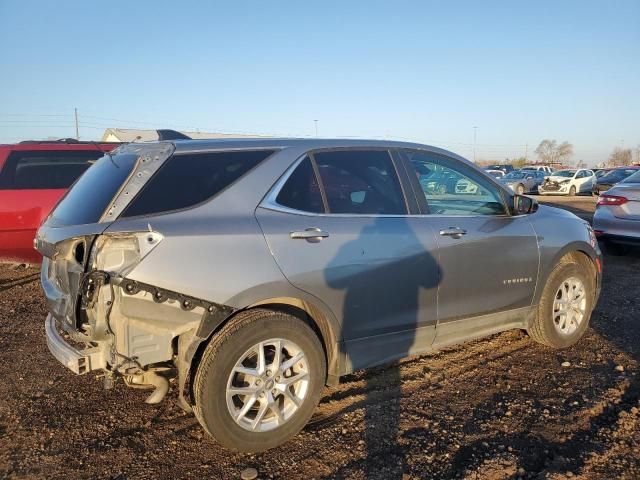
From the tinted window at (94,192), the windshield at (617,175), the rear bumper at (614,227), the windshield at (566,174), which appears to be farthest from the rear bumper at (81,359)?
the windshield at (617,175)

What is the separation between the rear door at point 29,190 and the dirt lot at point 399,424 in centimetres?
197

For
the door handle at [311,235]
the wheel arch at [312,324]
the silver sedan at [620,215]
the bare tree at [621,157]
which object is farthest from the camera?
the bare tree at [621,157]

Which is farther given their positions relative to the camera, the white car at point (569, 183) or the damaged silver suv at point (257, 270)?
the white car at point (569, 183)

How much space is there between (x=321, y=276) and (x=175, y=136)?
184 cm

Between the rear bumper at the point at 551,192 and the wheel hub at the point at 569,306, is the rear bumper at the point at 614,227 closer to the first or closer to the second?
the wheel hub at the point at 569,306

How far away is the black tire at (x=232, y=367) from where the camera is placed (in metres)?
2.79

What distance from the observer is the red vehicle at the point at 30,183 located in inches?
245

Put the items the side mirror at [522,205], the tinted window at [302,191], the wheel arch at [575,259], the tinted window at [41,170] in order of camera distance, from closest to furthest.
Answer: the tinted window at [302,191]
the side mirror at [522,205]
the wheel arch at [575,259]
the tinted window at [41,170]

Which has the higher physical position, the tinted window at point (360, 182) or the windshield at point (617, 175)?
the tinted window at point (360, 182)

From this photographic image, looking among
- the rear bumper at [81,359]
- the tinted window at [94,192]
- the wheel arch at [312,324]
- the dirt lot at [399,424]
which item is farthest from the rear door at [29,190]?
the wheel arch at [312,324]

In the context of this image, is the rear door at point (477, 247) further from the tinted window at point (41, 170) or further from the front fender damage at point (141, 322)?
the tinted window at point (41, 170)

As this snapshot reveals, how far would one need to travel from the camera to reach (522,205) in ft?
14.0

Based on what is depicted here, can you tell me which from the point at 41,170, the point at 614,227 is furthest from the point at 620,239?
the point at 41,170

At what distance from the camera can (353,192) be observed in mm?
3471
